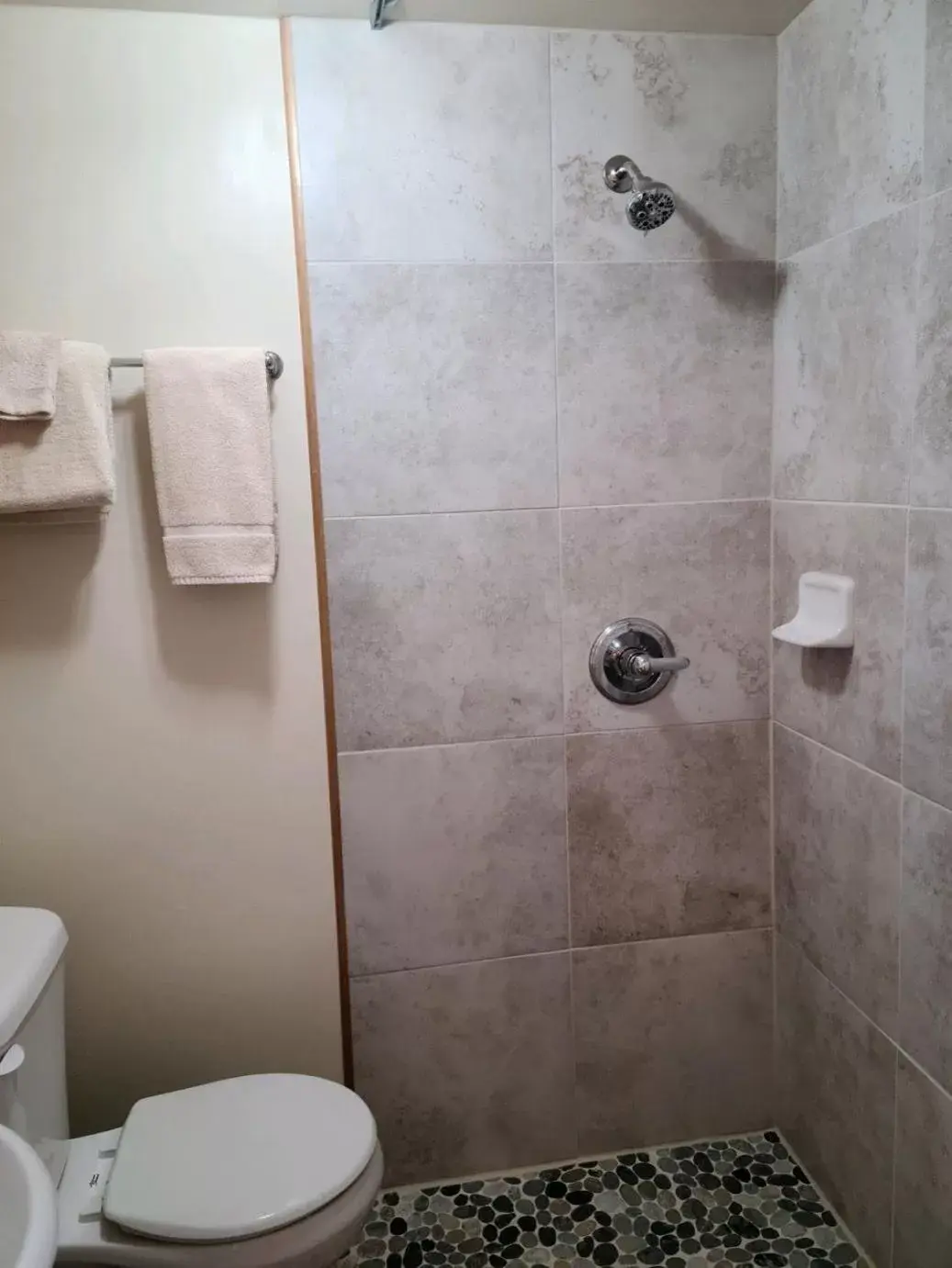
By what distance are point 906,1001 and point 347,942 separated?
3.25 feet

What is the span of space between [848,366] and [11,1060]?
1666 mm

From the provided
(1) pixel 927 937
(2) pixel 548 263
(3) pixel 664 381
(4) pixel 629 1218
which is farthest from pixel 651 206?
(4) pixel 629 1218

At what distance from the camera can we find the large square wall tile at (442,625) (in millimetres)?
1696

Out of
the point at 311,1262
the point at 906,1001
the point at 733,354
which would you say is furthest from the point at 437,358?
the point at 311,1262

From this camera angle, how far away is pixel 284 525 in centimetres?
166

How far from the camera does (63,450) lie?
1.47 m

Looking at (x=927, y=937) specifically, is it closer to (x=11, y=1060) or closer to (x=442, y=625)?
(x=442, y=625)

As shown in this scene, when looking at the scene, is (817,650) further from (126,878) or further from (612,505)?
(126,878)

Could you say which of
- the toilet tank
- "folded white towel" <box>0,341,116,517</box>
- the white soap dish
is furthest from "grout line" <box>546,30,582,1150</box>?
the toilet tank

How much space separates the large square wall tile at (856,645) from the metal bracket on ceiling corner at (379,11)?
1.09 metres

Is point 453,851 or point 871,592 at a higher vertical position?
point 871,592

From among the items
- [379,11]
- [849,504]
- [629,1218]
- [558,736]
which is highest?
[379,11]

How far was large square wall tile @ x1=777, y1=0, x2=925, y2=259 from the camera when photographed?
135 centimetres

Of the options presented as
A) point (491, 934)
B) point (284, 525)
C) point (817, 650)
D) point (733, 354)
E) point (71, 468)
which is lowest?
point (491, 934)
